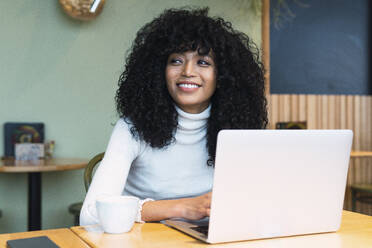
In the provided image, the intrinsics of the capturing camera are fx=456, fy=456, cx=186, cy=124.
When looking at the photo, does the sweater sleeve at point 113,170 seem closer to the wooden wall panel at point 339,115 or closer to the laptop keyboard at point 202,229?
the laptop keyboard at point 202,229

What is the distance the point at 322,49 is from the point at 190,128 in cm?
362

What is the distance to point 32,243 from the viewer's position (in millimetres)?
1029

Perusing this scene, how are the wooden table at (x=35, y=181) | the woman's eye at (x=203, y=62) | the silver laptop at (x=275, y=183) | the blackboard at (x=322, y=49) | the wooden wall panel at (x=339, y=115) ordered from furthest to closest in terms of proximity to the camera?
the blackboard at (x=322, y=49), the wooden wall panel at (x=339, y=115), the wooden table at (x=35, y=181), the woman's eye at (x=203, y=62), the silver laptop at (x=275, y=183)

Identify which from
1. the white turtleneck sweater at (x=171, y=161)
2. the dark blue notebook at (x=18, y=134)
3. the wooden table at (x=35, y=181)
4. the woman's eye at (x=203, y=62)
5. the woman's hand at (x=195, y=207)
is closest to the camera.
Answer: the woman's hand at (x=195, y=207)

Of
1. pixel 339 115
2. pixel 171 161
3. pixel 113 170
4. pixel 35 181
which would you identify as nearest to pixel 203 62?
pixel 171 161

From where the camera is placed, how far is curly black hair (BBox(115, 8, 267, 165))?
1.70 m

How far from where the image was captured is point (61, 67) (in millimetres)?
3914

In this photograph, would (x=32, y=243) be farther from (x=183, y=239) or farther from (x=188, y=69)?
(x=188, y=69)

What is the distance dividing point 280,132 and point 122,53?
3311 millimetres

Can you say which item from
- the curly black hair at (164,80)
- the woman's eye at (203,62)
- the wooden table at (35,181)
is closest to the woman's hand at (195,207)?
the curly black hair at (164,80)

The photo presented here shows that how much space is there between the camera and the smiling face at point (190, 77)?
1695 mm

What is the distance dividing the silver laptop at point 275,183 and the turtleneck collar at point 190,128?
61 cm

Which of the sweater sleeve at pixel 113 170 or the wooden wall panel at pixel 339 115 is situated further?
the wooden wall panel at pixel 339 115

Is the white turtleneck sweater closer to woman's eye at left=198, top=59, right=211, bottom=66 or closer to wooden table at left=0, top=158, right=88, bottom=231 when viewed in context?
woman's eye at left=198, top=59, right=211, bottom=66
